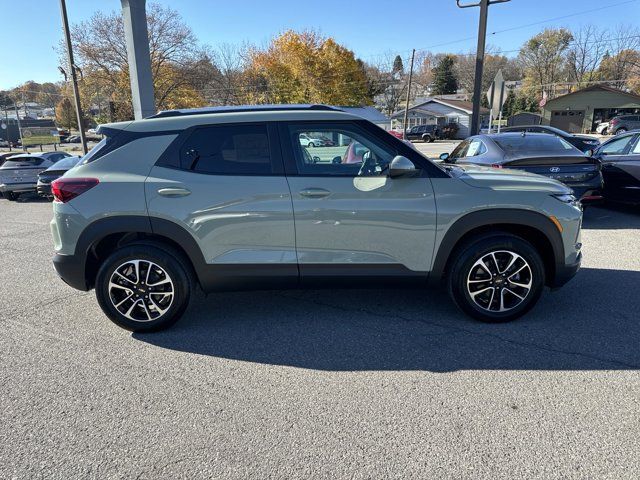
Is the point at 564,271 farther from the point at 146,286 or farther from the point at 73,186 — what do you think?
the point at 73,186

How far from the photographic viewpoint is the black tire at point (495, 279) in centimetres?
356

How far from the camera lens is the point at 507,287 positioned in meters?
3.63

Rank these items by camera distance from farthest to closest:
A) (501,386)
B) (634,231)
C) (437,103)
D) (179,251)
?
(437,103) → (634,231) → (179,251) → (501,386)

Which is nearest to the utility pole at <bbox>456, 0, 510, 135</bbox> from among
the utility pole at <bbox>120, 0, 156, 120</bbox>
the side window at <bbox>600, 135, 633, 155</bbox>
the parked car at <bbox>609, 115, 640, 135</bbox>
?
the side window at <bbox>600, 135, 633, 155</bbox>

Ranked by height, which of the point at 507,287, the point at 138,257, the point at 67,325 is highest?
the point at 138,257

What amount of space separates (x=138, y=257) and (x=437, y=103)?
56.4 meters

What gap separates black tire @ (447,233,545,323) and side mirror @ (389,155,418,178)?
850 millimetres

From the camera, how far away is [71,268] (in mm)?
3566

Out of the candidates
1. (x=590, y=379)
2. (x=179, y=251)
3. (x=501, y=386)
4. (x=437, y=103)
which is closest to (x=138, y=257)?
(x=179, y=251)

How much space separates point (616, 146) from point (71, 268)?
940 cm

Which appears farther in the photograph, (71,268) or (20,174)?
(20,174)

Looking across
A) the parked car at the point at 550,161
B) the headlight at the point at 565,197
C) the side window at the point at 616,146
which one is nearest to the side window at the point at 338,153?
the headlight at the point at 565,197

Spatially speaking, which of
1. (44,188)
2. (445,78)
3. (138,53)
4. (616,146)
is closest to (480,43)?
(616,146)

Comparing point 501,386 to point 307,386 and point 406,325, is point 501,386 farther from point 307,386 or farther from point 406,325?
point 307,386
